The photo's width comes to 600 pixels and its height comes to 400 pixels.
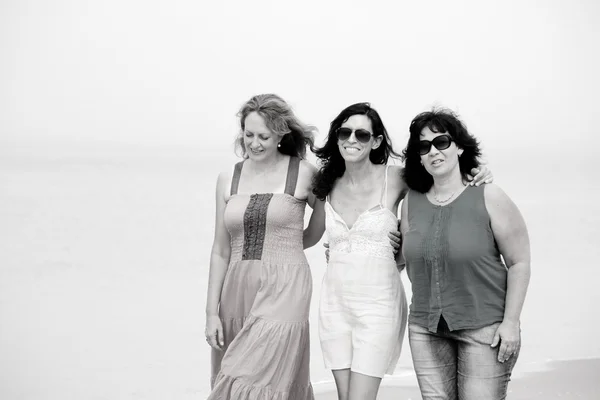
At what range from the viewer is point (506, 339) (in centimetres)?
236

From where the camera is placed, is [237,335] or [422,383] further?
[237,335]

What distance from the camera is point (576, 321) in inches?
294

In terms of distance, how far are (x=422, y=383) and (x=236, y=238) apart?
0.92 meters

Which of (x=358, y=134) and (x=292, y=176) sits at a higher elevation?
(x=358, y=134)

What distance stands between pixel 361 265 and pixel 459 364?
0.46 m

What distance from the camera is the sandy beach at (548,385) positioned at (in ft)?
15.6

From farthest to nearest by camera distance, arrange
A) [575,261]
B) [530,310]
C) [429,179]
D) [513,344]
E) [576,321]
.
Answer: [575,261] → [530,310] → [576,321] → [429,179] → [513,344]

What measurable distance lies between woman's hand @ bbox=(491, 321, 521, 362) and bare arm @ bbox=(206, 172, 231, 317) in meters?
1.12

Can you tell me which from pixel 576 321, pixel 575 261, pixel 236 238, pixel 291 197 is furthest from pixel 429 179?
pixel 575 261

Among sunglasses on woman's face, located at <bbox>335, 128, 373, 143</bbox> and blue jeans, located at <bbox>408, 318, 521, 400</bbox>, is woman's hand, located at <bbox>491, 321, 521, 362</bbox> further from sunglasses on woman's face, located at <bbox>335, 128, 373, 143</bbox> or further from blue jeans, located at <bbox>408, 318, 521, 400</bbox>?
sunglasses on woman's face, located at <bbox>335, 128, 373, 143</bbox>

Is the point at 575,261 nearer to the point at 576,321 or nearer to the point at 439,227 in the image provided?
the point at 576,321

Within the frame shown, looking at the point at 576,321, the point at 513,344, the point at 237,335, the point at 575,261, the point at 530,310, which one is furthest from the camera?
the point at 575,261

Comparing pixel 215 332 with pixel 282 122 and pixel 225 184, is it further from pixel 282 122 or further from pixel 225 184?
pixel 282 122

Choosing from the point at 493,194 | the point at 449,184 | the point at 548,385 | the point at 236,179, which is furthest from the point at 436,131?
the point at 548,385
